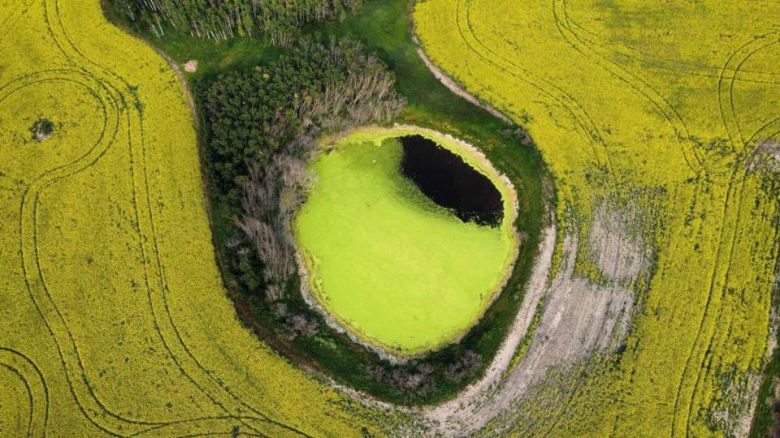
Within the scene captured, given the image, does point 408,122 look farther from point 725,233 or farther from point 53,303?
point 53,303

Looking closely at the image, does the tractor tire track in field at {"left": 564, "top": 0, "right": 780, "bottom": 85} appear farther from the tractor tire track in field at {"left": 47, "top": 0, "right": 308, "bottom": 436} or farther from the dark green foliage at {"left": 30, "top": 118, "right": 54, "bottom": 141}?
the dark green foliage at {"left": 30, "top": 118, "right": 54, "bottom": 141}

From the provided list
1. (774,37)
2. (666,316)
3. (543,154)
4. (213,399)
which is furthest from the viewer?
(774,37)

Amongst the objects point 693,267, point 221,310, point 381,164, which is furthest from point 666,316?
point 221,310

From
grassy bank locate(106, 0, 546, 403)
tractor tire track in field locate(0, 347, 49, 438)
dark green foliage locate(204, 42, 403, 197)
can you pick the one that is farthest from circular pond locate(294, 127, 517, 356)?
tractor tire track in field locate(0, 347, 49, 438)

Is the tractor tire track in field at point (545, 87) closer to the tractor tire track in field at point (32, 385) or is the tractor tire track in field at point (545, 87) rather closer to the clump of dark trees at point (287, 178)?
the clump of dark trees at point (287, 178)

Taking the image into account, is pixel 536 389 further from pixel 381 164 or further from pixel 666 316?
pixel 381 164
